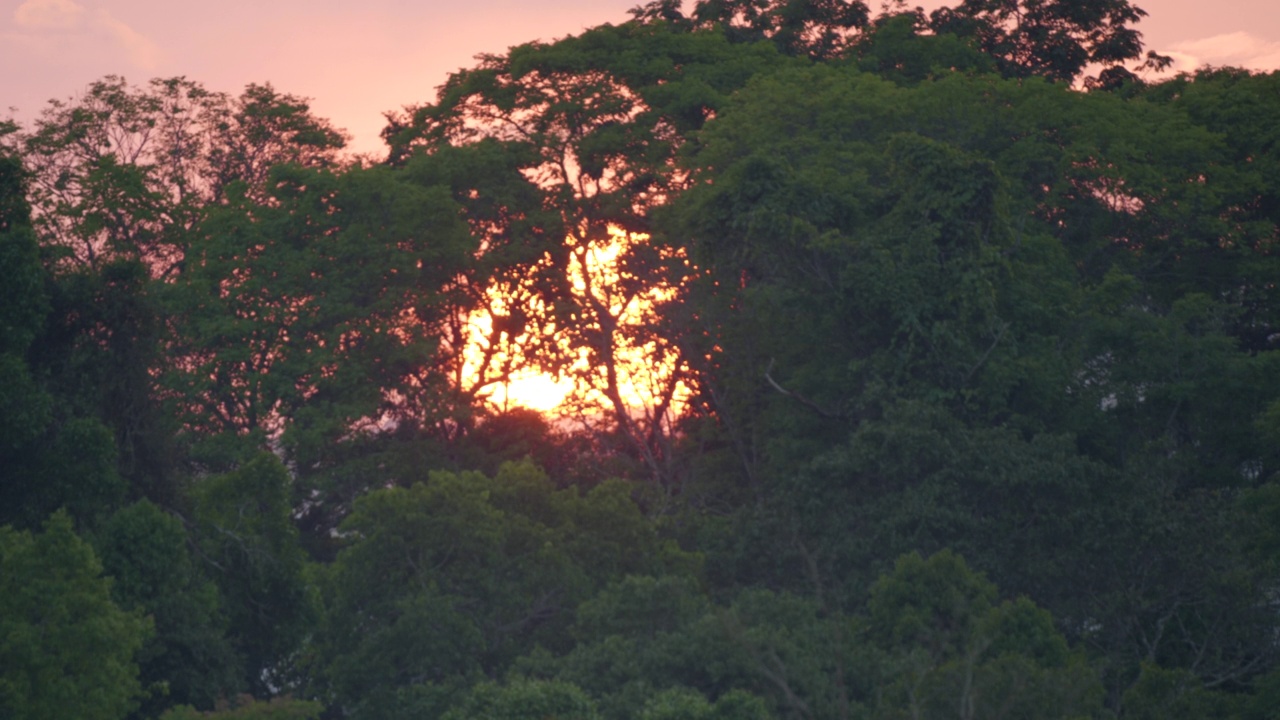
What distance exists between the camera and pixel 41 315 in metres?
25.9

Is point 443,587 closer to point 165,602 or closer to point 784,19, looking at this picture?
point 165,602

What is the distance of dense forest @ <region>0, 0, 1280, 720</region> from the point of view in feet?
80.2

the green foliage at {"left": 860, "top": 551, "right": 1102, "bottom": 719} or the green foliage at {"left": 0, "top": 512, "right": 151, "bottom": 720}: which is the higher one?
the green foliage at {"left": 0, "top": 512, "right": 151, "bottom": 720}

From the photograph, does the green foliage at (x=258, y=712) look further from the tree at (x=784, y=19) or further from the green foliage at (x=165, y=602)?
the tree at (x=784, y=19)

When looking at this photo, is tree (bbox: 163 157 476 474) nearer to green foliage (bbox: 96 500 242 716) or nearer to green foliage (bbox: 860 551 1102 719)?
green foliage (bbox: 96 500 242 716)

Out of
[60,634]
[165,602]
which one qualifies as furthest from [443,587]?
[60,634]

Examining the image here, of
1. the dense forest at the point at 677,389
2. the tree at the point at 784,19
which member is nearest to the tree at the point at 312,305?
the dense forest at the point at 677,389

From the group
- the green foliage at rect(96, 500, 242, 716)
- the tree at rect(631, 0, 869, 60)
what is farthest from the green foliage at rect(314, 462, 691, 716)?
the tree at rect(631, 0, 869, 60)

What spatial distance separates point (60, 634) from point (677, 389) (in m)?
26.6

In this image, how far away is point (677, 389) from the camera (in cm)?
4606

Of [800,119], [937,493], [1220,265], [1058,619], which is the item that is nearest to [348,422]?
[800,119]

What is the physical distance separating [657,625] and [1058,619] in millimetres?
8297

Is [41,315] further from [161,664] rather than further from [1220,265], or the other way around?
[1220,265]

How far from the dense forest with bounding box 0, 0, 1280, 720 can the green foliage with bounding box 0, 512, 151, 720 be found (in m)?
0.06
